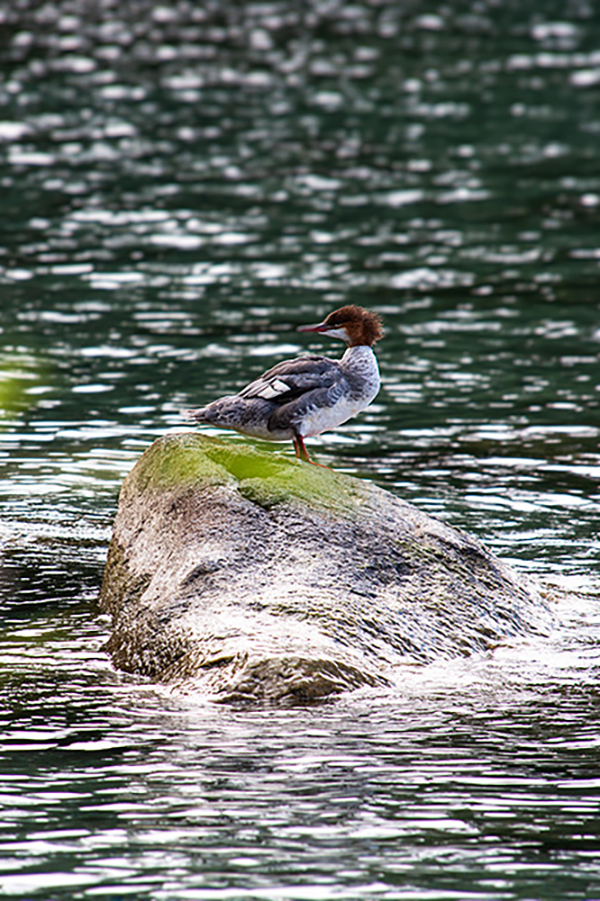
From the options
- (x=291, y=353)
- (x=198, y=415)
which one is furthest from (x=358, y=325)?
(x=291, y=353)

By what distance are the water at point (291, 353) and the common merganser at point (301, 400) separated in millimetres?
1483

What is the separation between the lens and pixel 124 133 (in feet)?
93.0

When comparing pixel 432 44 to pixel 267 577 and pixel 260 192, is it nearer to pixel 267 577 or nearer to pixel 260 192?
pixel 260 192

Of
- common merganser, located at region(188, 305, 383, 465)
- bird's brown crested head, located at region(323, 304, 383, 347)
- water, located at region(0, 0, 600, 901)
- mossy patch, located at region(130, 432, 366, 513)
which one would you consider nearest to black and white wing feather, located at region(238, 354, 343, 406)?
common merganser, located at region(188, 305, 383, 465)

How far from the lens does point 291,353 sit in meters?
15.9

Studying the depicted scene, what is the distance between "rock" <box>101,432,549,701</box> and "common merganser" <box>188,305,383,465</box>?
21 centimetres

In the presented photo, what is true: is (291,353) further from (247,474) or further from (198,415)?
(247,474)

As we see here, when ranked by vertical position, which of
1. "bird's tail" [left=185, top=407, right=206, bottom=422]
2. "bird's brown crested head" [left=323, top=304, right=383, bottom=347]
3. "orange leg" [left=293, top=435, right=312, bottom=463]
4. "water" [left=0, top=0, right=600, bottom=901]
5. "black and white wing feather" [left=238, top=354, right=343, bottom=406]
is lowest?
"water" [left=0, top=0, right=600, bottom=901]

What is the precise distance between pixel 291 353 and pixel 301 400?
7481 mm

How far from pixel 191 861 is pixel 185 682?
1.93 meters

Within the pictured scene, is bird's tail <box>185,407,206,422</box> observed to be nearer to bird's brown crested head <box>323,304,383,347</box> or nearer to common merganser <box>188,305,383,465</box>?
common merganser <box>188,305,383,465</box>

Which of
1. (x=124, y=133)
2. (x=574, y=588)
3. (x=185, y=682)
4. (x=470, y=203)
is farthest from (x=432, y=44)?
(x=185, y=682)

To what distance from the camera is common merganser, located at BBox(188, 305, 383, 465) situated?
28.0 feet

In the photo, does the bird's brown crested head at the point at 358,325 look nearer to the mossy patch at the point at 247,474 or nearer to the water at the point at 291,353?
the mossy patch at the point at 247,474
